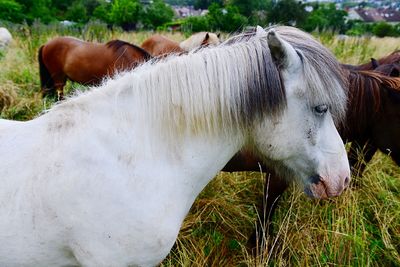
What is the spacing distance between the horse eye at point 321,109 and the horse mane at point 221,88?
0.02 m

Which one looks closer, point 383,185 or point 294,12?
point 383,185

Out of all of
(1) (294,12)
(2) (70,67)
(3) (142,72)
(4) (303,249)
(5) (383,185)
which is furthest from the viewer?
(1) (294,12)

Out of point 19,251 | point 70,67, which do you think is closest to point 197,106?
point 19,251

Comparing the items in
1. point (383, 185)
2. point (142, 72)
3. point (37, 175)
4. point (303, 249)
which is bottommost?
point (383, 185)

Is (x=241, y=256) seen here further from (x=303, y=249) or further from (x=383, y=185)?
(x=383, y=185)

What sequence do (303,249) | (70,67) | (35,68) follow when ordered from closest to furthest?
(303,249), (70,67), (35,68)

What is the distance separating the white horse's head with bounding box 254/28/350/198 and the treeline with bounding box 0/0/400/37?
2.20 meters

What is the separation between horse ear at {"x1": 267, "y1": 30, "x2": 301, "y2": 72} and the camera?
1205 mm

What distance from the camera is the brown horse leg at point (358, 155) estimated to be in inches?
112

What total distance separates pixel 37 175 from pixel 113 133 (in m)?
0.32

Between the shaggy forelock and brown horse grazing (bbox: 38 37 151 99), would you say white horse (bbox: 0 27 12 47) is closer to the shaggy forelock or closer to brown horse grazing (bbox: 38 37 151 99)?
brown horse grazing (bbox: 38 37 151 99)

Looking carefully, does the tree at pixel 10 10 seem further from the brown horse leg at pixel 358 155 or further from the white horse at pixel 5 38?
the brown horse leg at pixel 358 155

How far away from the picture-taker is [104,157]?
1.31 metres

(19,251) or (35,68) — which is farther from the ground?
(19,251)
